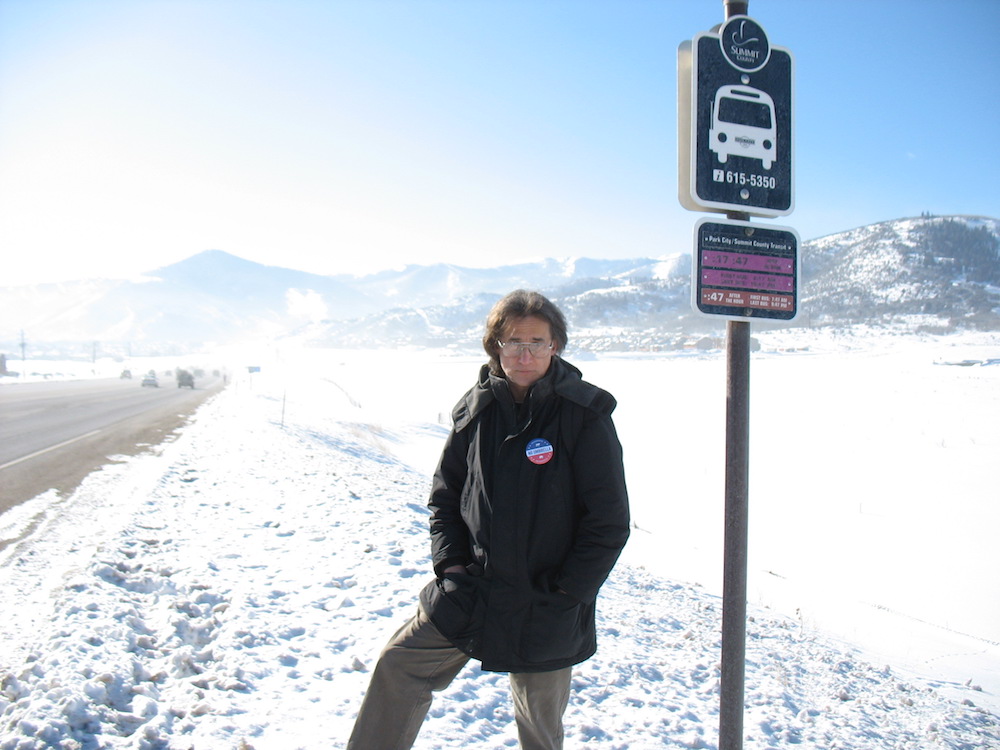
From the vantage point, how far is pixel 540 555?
2240 mm

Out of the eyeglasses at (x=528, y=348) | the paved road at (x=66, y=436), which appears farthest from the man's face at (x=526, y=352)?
the paved road at (x=66, y=436)

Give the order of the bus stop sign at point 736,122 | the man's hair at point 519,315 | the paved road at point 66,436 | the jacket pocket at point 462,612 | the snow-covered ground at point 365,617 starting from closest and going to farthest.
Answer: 1. the bus stop sign at point 736,122
2. the jacket pocket at point 462,612
3. the man's hair at point 519,315
4. the snow-covered ground at point 365,617
5. the paved road at point 66,436

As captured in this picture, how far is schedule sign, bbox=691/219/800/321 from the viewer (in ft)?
7.15

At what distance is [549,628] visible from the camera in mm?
2221

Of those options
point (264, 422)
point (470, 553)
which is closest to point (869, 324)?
point (264, 422)

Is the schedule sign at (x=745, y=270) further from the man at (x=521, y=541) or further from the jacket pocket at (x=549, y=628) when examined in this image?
the jacket pocket at (x=549, y=628)

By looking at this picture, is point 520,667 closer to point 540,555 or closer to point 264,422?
point 540,555

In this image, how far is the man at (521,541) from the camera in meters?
2.22

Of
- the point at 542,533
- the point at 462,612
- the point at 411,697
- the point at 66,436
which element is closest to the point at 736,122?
the point at 542,533

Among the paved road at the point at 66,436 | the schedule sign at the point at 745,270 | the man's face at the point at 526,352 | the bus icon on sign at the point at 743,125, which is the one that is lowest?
the paved road at the point at 66,436

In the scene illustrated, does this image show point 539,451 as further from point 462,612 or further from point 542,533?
point 462,612

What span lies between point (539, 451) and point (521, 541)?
332mm

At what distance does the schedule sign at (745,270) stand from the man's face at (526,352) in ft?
1.89

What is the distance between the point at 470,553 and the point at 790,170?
1.91 metres
